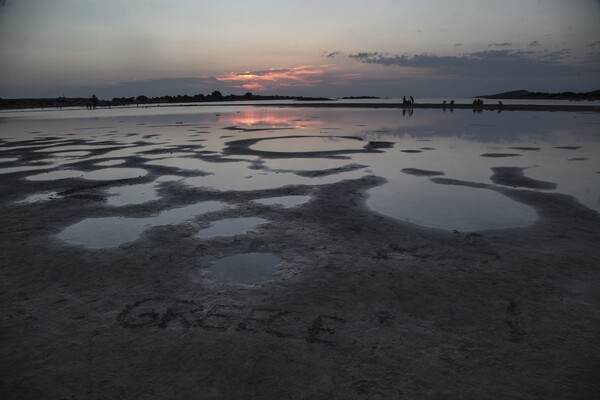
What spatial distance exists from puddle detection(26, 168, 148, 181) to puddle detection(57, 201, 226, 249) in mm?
5366

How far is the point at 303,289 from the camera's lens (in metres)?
5.32

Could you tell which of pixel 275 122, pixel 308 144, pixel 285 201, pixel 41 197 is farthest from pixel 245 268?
pixel 275 122

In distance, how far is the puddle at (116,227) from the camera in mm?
7404

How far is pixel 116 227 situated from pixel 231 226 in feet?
8.46

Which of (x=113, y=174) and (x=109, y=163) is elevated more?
(x=109, y=163)

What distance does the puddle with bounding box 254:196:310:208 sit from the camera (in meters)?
9.82

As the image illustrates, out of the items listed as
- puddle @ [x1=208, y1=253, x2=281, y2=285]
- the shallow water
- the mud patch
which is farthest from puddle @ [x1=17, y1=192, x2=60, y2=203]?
the mud patch

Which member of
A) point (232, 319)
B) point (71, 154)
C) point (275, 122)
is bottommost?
point (232, 319)

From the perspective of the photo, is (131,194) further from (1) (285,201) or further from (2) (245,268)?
(2) (245,268)

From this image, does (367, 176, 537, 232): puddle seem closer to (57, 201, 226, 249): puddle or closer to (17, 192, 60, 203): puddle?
(57, 201, 226, 249): puddle


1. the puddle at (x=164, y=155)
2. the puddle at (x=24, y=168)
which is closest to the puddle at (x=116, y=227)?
the puddle at (x=24, y=168)

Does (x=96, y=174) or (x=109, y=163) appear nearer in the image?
(x=96, y=174)

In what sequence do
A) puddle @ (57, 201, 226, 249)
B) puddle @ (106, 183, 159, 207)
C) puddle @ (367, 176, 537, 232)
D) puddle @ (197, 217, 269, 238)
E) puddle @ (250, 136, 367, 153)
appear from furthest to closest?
1. puddle @ (250, 136, 367, 153)
2. puddle @ (106, 183, 159, 207)
3. puddle @ (367, 176, 537, 232)
4. puddle @ (197, 217, 269, 238)
5. puddle @ (57, 201, 226, 249)

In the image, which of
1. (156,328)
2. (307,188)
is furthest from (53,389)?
(307,188)
